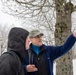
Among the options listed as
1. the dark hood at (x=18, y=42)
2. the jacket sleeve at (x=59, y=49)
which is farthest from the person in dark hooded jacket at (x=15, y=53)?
the jacket sleeve at (x=59, y=49)

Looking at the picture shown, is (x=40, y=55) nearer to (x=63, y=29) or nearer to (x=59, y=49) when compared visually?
(x=59, y=49)

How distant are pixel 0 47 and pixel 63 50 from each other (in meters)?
44.7

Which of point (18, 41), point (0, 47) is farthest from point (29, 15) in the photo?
point (0, 47)

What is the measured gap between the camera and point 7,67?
2.86 metres

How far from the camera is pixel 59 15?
33.7 ft

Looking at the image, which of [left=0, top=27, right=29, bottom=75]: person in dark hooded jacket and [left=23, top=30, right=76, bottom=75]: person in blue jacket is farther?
[left=23, top=30, right=76, bottom=75]: person in blue jacket

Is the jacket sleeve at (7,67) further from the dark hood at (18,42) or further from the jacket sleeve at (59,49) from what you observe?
the jacket sleeve at (59,49)

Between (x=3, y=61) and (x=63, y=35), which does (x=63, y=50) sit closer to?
(x=3, y=61)

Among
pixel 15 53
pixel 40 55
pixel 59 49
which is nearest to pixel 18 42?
pixel 15 53

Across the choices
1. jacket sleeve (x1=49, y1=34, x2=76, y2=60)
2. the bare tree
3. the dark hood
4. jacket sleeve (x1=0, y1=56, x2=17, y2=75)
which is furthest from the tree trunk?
jacket sleeve (x1=0, y1=56, x2=17, y2=75)

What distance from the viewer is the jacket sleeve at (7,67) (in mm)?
2855

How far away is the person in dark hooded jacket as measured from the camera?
2889mm

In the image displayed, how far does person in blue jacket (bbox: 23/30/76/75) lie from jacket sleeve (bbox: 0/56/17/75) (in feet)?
3.62

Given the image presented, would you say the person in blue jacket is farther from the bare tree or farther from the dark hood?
the bare tree
